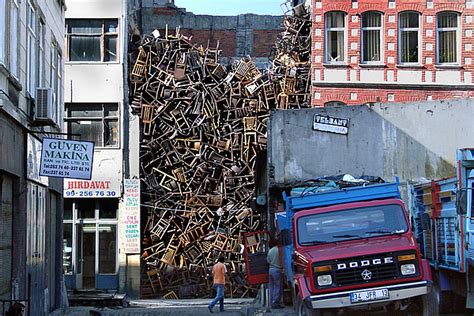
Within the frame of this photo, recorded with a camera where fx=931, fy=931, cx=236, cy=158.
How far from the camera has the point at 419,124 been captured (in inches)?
1111

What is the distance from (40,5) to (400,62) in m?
18.2

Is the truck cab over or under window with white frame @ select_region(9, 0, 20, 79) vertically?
under

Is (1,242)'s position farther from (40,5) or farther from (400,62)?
(400,62)

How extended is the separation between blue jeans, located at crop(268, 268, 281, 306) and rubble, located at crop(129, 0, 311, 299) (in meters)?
11.3

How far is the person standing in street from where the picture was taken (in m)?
24.0

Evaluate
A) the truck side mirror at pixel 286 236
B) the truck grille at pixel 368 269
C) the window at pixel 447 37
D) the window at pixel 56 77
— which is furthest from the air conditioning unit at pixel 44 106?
the window at pixel 447 37

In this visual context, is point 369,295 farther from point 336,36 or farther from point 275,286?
point 336,36

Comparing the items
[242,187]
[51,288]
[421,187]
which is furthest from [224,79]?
[421,187]

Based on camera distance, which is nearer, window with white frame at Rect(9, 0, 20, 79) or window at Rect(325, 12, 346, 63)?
window with white frame at Rect(9, 0, 20, 79)

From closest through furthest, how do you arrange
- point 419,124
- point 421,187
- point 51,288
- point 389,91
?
point 421,187, point 51,288, point 419,124, point 389,91

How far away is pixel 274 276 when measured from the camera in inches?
945

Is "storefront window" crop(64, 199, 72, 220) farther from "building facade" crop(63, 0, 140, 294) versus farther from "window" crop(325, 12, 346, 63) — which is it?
"window" crop(325, 12, 346, 63)

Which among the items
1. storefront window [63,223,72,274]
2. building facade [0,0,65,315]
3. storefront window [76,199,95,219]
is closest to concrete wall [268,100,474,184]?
building facade [0,0,65,315]

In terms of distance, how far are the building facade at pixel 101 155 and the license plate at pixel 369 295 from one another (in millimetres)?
Result: 20925
